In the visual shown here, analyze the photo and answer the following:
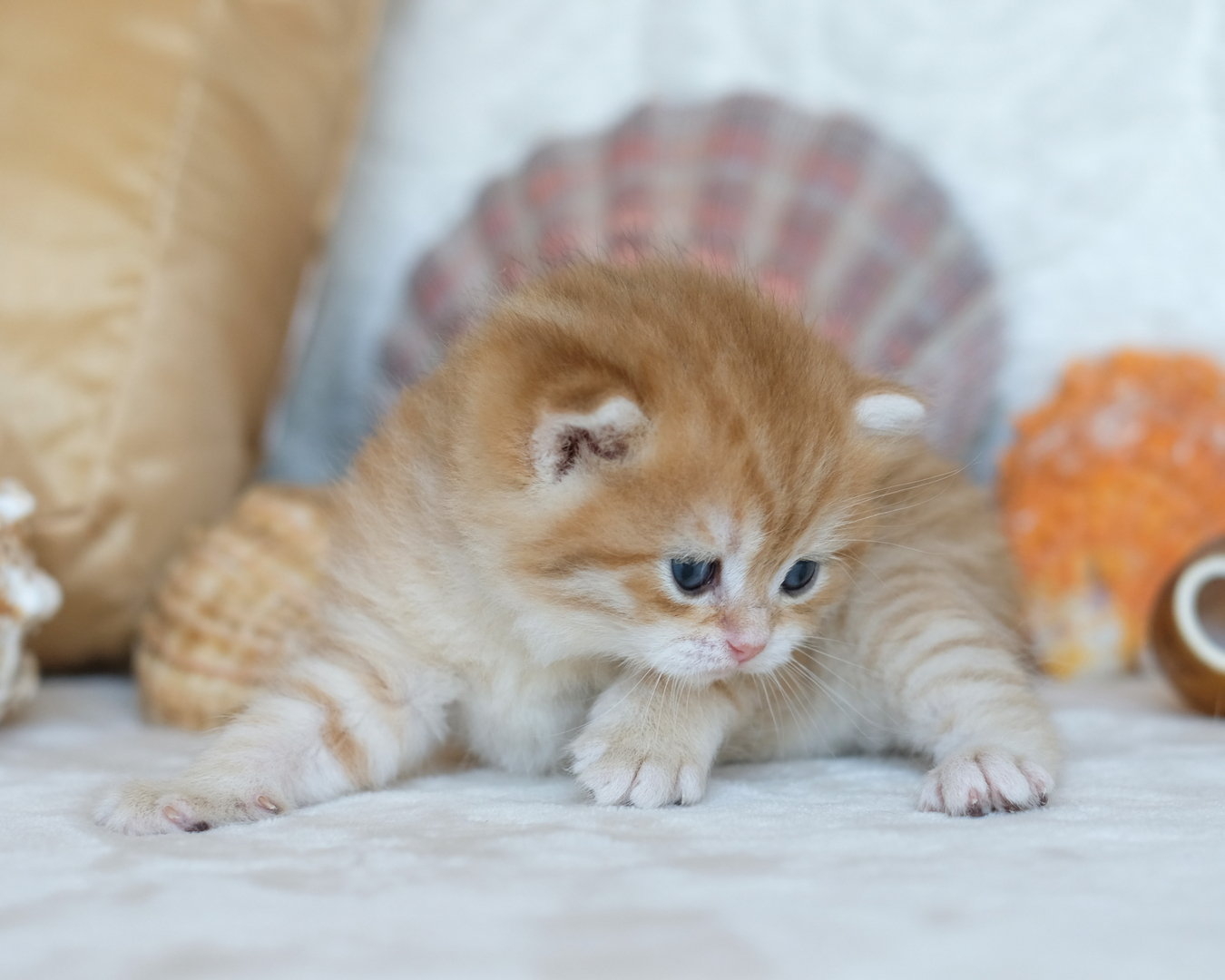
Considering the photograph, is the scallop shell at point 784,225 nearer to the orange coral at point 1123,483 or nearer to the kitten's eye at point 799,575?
the orange coral at point 1123,483

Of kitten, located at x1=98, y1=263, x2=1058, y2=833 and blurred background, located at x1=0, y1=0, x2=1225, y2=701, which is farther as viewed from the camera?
blurred background, located at x1=0, y1=0, x2=1225, y2=701

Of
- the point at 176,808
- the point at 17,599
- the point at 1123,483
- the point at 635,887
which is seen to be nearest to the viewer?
the point at 635,887

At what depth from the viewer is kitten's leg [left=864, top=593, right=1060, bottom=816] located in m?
0.99

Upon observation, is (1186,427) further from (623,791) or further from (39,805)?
(39,805)

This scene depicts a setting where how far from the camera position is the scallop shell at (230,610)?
1.48 metres

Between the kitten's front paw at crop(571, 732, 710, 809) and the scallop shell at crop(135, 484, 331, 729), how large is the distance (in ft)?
1.78

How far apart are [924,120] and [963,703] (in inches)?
46.9

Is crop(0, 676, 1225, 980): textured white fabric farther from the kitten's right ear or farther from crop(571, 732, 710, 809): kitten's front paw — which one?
the kitten's right ear

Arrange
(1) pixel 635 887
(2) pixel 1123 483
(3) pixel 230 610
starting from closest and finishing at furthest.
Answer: (1) pixel 635 887 → (3) pixel 230 610 → (2) pixel 1123 483

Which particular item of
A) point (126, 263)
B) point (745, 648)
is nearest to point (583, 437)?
point (745, 648)

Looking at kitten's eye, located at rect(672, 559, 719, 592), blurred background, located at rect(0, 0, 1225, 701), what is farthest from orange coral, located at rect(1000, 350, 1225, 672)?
kitten's eye, located at rect(672, 559, 719, 592)

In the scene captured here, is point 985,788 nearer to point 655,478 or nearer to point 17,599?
point 655,478

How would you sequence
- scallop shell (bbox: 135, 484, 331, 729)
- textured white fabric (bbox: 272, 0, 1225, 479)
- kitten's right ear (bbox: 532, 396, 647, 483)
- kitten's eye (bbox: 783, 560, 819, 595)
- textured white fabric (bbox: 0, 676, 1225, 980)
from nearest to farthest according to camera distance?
textured white fabric (bbox: 0, 676, 1225, 980), kitten's right ear (bbox: 532, 396, 647, 483), kitten's eye (bbox: 783, 560, 819, 595), scallop shell (bbox: 135, 484, 331, 729), textured white fabric (bbox: 272, 0, 1225, 479)

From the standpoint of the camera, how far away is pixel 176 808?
3.17ft
